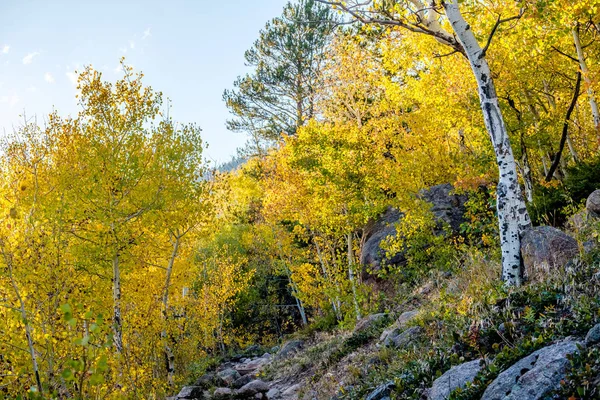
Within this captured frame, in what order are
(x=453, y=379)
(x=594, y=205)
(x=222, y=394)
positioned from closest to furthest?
(x=453, y=379), (x=594, y=205), (x=222, y=394)

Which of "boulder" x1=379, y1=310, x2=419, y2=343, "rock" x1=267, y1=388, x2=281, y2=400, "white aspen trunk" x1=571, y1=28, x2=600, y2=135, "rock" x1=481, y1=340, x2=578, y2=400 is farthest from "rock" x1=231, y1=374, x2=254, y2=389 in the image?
"white aspen trunk" x1=571, y1=28, x2=600, y2=135

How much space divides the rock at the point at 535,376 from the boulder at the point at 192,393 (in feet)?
33.2

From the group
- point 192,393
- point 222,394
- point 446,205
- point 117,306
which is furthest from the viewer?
point 446,205

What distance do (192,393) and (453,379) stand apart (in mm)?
10145

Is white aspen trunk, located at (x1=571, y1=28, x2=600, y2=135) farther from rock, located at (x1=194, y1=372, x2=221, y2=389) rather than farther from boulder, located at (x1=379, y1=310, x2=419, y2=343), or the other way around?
rock, located at (x1=194, y1=372, x2=221, y2=389)

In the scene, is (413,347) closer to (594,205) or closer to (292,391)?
(292,391)

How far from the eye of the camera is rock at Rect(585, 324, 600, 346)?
352 centimetres

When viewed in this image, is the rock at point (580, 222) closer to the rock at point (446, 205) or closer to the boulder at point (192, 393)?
the rock at point (446, 205)

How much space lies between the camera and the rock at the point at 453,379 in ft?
13.5

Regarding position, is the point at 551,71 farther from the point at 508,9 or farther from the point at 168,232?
the point at 168,232

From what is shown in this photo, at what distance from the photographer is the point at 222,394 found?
1143cm

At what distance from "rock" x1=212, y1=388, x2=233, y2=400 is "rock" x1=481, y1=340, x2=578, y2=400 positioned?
879cm

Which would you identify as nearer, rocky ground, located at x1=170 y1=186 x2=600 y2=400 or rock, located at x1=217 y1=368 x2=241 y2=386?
rocky ground, located at x1=170 y1=186 x2=600 y2=400

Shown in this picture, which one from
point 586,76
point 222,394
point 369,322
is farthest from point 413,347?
point 586,76
